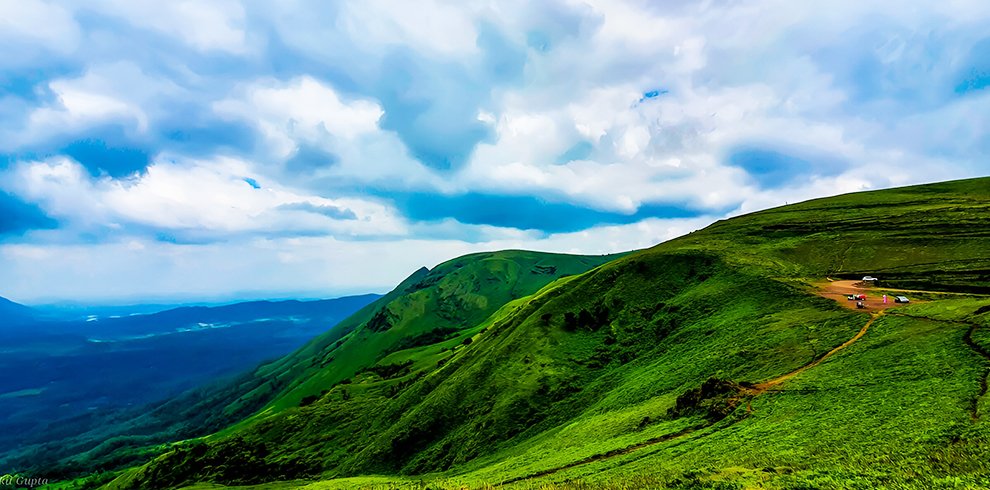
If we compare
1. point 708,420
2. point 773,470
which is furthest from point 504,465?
point 773,470

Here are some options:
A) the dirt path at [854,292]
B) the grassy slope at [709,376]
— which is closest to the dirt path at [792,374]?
the grassy slope at [709,376]

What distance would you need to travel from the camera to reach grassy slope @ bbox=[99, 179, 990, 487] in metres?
33.3

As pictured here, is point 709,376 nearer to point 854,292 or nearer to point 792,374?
point 792,374

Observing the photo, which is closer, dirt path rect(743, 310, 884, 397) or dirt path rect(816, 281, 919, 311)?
dirt path rect(743, 310, 884, 397)

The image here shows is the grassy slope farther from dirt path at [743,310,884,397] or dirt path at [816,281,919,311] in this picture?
dirt path at [816,281,919,311]

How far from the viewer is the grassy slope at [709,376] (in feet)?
109

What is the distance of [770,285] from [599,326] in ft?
126

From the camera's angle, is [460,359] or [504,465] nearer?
[504,465]

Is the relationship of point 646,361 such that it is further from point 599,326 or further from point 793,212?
point 793,212

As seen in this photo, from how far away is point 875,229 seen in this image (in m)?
118

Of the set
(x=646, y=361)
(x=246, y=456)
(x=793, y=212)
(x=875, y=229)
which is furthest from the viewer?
(x=793, y=212)

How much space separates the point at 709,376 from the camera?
6162 cm

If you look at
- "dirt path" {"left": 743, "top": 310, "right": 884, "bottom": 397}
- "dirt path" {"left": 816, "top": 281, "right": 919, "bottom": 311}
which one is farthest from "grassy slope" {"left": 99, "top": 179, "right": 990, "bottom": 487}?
"dirt path" {"left": 816, "top": 281, "right": 919, "bottom": 311}

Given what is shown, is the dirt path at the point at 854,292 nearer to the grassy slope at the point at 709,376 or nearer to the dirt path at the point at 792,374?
the grassy slope at the point at 709,376
